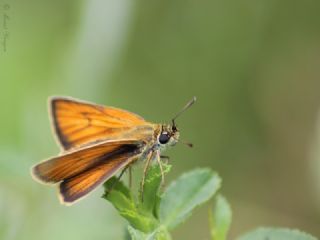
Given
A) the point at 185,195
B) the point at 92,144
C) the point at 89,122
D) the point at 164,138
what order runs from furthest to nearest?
the point at 89,122 < the point at 164,138 < the point at 92,144 < the point at 185,195

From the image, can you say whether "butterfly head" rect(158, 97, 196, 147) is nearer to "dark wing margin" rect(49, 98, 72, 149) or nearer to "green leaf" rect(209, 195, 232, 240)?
"dark wing margin" rect(49, 98, 72, 149)

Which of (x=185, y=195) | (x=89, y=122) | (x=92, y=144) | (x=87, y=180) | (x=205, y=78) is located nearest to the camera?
(x=185, y=195)

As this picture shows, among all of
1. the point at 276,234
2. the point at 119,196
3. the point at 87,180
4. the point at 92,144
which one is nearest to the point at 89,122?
the point at 92,144

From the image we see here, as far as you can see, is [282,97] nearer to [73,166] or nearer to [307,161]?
[307,161]

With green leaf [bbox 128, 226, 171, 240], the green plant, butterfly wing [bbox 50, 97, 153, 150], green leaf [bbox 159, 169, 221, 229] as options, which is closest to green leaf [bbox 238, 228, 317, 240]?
the green plant

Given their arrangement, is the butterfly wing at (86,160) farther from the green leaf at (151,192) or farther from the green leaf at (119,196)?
the green leaf at (151,192)

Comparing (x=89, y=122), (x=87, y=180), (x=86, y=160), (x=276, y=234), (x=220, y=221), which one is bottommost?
(x=276, y=234)

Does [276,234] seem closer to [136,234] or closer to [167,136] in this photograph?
[136,234]
